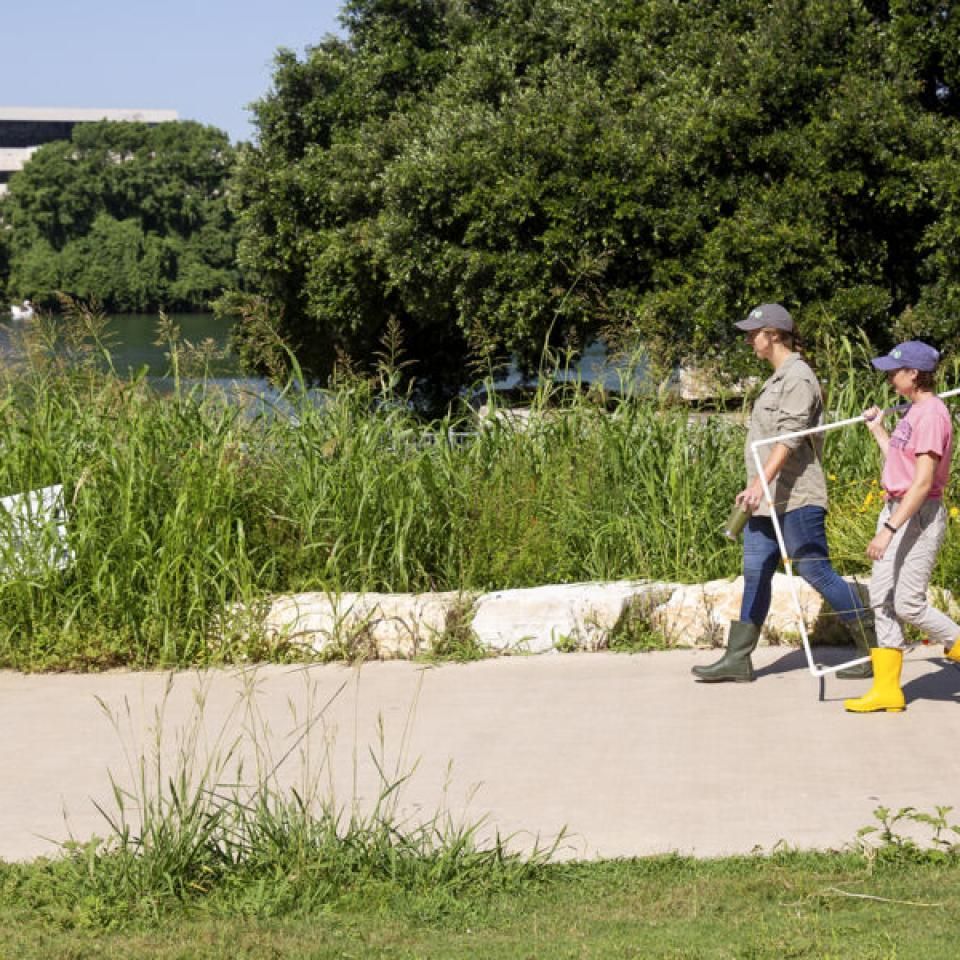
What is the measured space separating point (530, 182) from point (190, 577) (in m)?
12.8

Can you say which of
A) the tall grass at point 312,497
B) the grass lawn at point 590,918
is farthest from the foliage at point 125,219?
the grass lawn at point 590,918

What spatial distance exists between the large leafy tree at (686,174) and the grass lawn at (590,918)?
10.9 meters

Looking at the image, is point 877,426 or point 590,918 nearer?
point 590,918

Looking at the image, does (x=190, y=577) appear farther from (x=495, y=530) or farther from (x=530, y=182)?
(x=530, y=182)

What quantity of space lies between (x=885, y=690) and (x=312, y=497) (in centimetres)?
307

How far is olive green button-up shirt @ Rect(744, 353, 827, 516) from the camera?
6.27 m

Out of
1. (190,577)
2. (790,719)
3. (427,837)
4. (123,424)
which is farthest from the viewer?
(123,424)

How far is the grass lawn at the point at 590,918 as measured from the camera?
363cm

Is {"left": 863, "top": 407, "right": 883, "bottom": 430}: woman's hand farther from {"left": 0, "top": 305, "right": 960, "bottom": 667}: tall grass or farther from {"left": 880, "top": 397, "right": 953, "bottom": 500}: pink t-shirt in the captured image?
{"left": 0, "top": 305, "right": 960, "bottom": 667}: tall grass

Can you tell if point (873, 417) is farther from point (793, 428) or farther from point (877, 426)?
point (793, 428)

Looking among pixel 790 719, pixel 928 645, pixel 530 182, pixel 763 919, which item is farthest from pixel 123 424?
pixel 530 182

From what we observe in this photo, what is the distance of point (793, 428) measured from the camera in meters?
6.24

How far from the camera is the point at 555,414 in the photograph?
27.2ft

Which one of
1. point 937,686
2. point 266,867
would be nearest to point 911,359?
point 937,686
